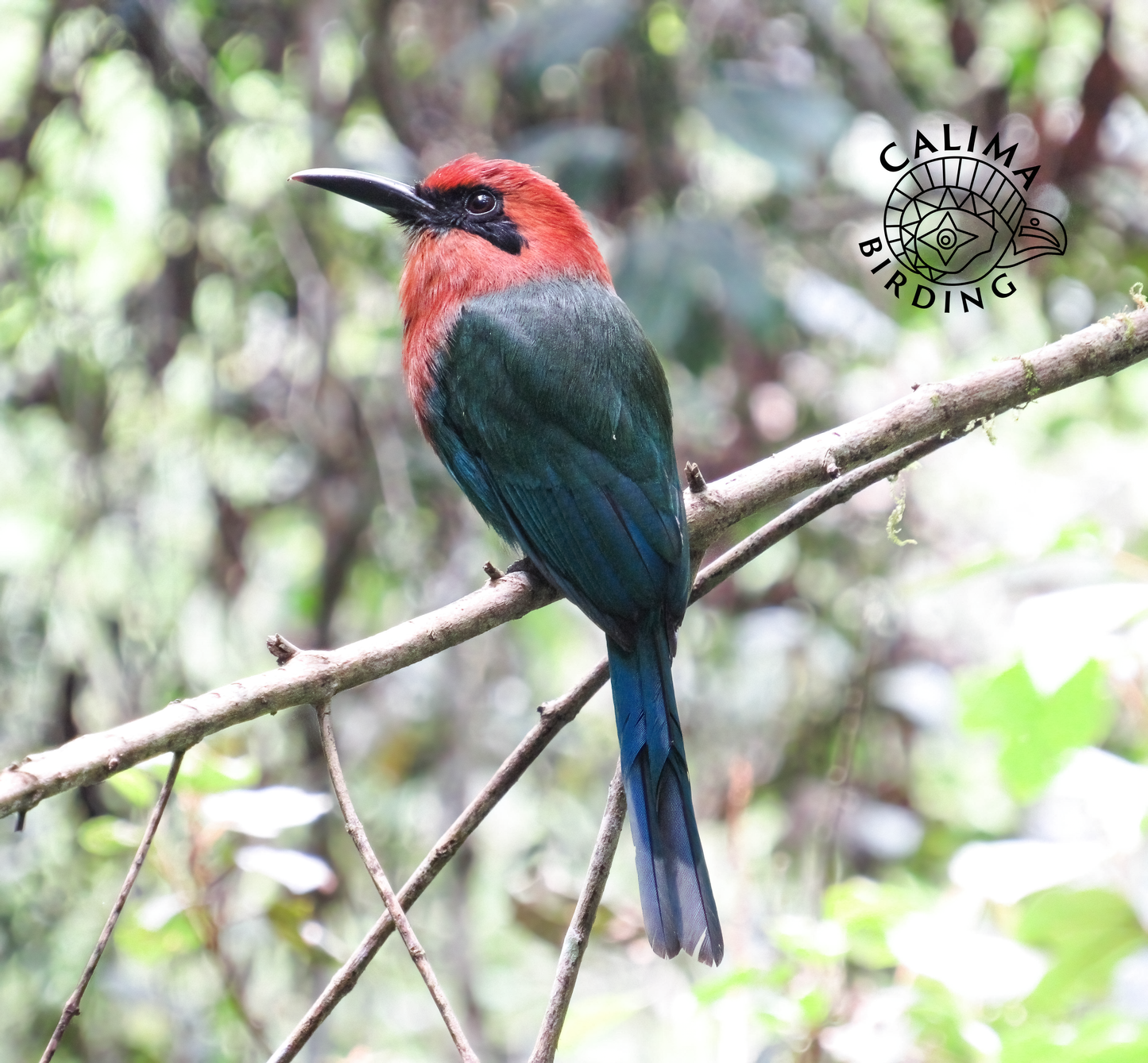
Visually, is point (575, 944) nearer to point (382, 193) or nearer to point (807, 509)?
point (807, 509)

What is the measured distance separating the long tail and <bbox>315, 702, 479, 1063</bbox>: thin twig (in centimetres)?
49

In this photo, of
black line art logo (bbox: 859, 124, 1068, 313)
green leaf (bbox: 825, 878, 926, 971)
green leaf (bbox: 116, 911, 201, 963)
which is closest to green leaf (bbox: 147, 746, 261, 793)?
green leaf (bbox: 116, 911, 201, 963)

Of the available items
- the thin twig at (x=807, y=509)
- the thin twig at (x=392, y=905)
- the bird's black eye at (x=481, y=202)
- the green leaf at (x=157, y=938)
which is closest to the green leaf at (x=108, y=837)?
the green leaf at (x=157, y=938)

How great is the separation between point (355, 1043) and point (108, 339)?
210 cm

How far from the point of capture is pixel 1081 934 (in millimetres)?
2111

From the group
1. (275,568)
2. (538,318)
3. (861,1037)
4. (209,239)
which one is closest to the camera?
(861,1037)

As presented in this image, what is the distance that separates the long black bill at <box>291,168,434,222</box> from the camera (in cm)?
260

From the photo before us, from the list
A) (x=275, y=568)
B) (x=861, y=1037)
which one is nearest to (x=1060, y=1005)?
(x=861, y=1037)

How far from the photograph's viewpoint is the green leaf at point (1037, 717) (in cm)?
181

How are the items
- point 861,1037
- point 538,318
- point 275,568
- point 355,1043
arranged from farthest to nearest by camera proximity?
1. point 275,568
2. point 355,1043
3. point 538,318
4. point 861,1037

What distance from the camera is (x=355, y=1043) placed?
3.53 metres

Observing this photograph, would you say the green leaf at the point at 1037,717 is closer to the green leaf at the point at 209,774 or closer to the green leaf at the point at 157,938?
the green leaf at the point at 209,774

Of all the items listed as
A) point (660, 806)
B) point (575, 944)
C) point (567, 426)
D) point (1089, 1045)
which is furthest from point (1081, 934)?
point (567, 426)

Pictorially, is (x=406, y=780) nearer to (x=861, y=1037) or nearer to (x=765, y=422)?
(x=765, y=422)
